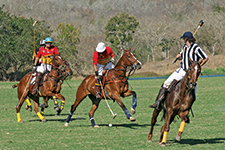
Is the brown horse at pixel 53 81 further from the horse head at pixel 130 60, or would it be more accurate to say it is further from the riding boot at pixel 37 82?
the horse head at pixel 130 60

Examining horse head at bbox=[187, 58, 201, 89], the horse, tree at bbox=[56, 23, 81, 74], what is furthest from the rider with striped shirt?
tree at bbox=[56, 23, 81, 74]

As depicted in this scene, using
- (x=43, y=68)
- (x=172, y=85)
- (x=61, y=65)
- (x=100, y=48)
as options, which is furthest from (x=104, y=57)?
(x=172, y=85)

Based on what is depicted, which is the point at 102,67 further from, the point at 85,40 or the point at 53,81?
the point at 85,40

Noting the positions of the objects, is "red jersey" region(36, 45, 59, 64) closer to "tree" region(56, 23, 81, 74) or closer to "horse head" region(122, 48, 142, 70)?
"horse head" region(122, 48, 142, 70)

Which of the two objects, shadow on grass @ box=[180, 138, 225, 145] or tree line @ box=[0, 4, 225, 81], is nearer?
shadow on grass @ box=[180, 138, 225, 145]

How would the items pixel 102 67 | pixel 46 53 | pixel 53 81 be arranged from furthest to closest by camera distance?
1. pixel 46 53
2. pixel 53 81
3. pixel 102 67

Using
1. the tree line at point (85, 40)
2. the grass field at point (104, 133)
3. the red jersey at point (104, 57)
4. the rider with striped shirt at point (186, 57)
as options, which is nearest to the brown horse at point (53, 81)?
the grass field at point (104, 133)

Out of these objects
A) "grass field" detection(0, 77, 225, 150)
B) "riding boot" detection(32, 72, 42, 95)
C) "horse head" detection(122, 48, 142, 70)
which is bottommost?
"grass field" detection(0, 77, 225, 150)

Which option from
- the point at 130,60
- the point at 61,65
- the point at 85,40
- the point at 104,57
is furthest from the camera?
the point at 85,40

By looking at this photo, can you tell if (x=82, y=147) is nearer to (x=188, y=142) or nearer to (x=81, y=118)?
(x=188, y=142)

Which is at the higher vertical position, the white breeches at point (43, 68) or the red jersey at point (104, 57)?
the red jersey at point (104, 57)

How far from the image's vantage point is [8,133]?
36.9ft

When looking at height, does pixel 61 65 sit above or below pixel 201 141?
above

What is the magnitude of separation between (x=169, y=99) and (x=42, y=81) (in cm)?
687
